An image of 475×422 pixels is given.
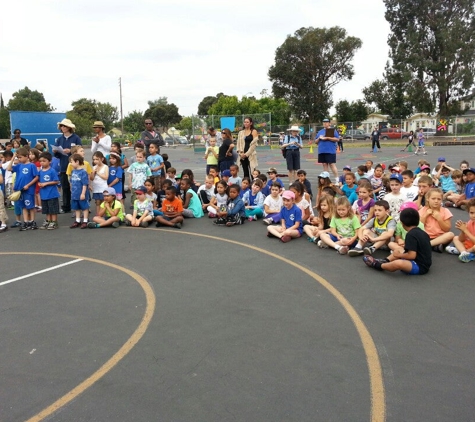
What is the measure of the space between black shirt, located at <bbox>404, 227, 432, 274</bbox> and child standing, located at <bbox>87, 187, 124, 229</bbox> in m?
5.99

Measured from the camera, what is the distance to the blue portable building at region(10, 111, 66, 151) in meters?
23.5

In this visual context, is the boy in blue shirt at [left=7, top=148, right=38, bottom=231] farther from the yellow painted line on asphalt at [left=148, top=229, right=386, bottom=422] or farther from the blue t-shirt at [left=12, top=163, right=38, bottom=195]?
the yellow painted line on asphalt at [left=148, top=229, right=386, bottom=422]

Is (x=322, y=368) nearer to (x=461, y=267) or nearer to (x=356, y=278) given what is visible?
(x=356, y=278)

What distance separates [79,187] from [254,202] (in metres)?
3.86

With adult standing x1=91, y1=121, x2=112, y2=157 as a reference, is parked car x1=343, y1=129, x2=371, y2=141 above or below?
above

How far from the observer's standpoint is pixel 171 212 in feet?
30.8

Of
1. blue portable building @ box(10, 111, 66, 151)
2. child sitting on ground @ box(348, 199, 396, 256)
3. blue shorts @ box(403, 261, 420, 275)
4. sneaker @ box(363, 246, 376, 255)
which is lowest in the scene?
blue shorts @ box(403, 261, 420, 275)

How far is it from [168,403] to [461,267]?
4734 millimetres

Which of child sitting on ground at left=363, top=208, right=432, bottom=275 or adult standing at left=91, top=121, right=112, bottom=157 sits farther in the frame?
adult standing at left=91, top=121, right=112, bottom=157

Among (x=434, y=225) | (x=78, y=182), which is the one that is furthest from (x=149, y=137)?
(x=434, y=225)

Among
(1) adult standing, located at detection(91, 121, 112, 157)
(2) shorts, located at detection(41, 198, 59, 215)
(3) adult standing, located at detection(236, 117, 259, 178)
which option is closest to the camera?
(2) shorts, located at detection(41, 198, 59, 215)

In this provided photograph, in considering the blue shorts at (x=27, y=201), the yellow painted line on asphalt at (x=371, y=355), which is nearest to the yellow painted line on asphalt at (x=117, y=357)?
the yellow painted line on asphalt at (x=371, y=355)

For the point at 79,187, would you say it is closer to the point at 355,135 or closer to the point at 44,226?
the point at 44,226

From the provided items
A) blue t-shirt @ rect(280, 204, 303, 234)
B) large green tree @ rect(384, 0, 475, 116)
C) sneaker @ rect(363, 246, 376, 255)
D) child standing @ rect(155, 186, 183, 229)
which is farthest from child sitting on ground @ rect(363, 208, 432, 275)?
large green tree @ rect(384, 0, 475, 116)
